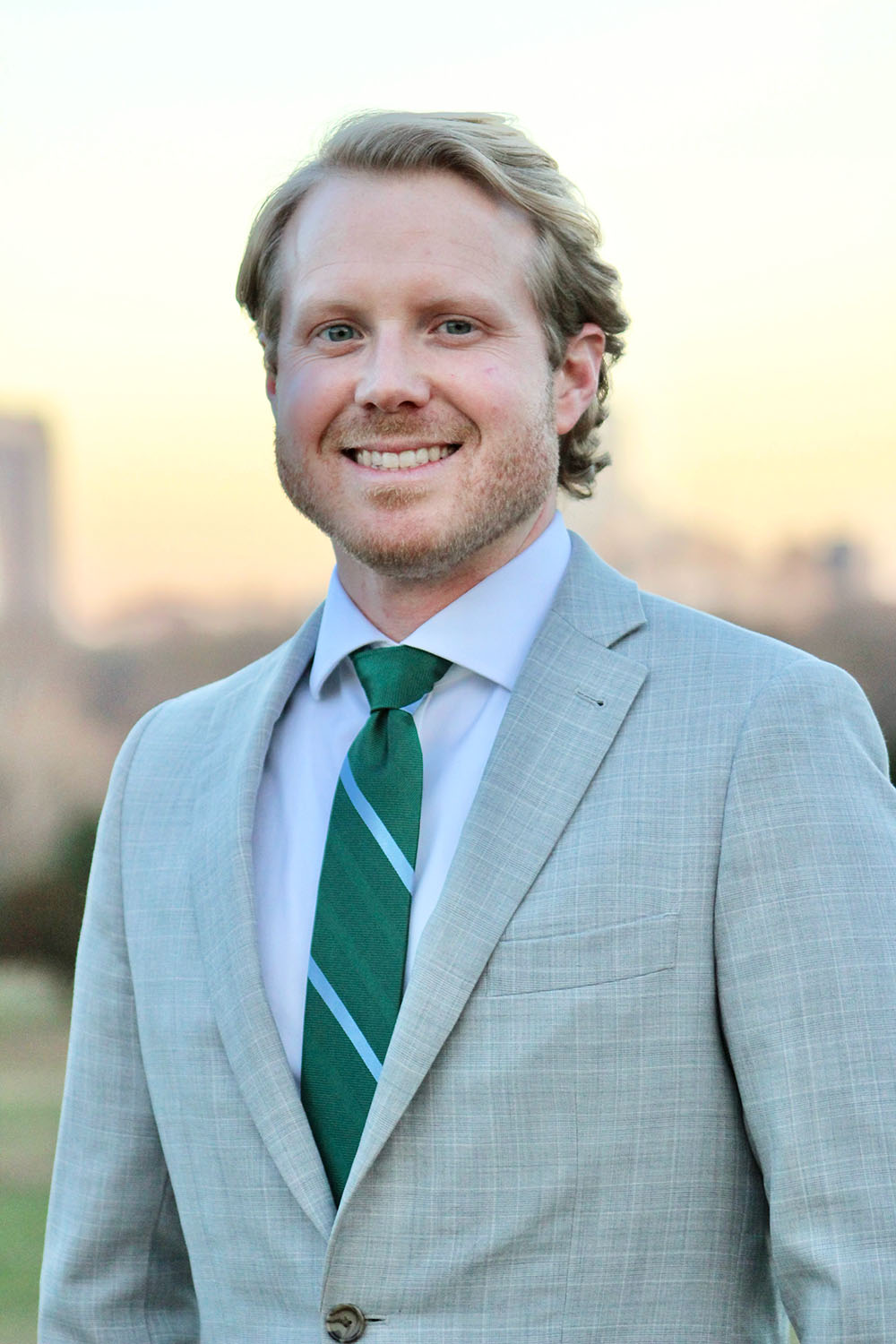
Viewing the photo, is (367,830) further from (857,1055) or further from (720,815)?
(857,1055)

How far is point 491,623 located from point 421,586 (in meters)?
0.09

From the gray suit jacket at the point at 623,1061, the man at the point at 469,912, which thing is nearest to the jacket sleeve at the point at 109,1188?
the man at the point at 469,912

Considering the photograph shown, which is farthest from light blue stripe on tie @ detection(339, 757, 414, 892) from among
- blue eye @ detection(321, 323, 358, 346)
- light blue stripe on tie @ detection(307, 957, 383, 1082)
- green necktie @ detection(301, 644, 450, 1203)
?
blue eye @ detection(321, 323, 358, 346)

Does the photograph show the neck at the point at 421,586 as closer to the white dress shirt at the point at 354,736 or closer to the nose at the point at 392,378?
the white dress shirt at the point at 354,736

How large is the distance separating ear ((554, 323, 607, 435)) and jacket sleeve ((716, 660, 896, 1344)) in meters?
0.51

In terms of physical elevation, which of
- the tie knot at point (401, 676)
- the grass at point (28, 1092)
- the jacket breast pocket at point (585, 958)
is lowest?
Answer: the grass at point (28, 1092)

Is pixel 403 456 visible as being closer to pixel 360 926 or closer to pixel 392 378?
pixel 392 378

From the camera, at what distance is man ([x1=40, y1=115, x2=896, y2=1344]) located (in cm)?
126

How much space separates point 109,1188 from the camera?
157 cm

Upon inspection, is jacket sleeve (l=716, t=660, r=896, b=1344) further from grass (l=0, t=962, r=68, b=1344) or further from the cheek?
grass (l=0, t=962, r=68, b=1344)

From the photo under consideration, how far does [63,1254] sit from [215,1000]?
1.32 ft

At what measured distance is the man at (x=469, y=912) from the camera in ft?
4.13

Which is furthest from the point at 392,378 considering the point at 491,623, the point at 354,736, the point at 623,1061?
the point at 623,1061

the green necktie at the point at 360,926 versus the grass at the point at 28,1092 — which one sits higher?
the green necktie at the point at 360,926
